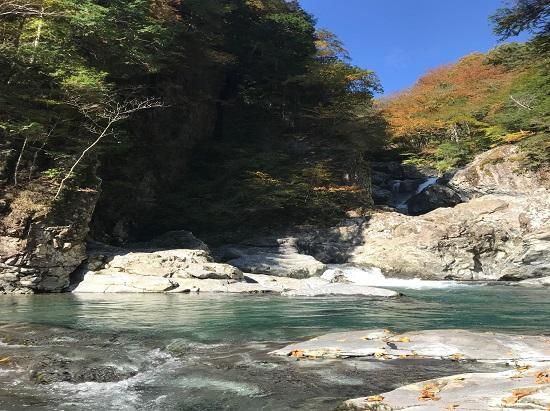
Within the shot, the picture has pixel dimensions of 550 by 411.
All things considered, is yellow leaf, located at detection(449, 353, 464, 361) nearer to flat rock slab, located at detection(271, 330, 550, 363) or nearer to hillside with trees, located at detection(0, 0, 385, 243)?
flat rock slab, located at detection(271, 330, 550, 363)

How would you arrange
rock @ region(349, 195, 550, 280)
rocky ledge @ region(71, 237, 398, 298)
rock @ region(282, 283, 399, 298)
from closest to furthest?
rock @ region(282, 283, 399, 298), rocky ledge @ region(71, 237, 398, 298), rock @ region(349, 195, 550, 280)

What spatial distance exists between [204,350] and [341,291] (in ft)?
26.5

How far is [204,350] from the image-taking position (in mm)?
6828

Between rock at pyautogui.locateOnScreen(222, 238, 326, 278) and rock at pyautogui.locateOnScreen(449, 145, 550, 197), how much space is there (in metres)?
11.9

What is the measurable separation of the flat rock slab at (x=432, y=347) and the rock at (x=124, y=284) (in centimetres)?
903

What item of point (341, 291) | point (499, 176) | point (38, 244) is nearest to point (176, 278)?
point (38, 244)

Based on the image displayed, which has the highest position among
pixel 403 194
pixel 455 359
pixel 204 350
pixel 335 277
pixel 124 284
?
pixel 403 194

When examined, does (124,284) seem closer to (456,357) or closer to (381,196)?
(456,357)

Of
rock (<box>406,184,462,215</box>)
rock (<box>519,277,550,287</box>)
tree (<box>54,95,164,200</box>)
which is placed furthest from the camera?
rock (<box>406,184,462,215</box>)

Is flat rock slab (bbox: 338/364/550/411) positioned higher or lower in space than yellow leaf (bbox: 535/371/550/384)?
lower

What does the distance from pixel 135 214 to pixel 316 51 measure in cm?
1600

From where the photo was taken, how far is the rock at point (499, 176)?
83.1ft

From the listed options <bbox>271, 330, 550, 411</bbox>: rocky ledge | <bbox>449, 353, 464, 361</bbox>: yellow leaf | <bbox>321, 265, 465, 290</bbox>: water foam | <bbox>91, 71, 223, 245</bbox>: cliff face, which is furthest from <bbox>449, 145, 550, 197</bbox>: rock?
<bbox>449, 353, 464, 361</bbox>: yellow leaf

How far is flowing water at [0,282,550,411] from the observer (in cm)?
470
